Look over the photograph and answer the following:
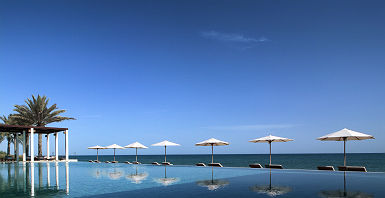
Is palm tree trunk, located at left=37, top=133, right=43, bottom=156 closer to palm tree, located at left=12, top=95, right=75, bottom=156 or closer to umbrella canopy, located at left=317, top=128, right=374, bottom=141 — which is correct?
palm tree, located at left=12, top=95, right=75, bottom=156

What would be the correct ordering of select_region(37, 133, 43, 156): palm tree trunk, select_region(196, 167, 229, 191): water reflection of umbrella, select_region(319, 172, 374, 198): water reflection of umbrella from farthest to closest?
select_region(37, 133, 43, 156): palm tree trunk < select_region(196, 167, 229, 191): water reflection of umbrella < select_region(319, 172, 374, 198): water reflection of umbrella

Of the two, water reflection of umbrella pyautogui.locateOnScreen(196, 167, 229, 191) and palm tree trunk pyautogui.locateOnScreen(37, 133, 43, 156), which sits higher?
water reflection of umbrella pyautogui.locateOnScreen(196, 167, 229, 191)

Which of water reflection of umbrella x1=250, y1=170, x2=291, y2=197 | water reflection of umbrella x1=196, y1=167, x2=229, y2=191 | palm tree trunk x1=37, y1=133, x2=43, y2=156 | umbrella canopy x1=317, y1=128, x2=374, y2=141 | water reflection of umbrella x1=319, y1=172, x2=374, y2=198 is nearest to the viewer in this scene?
water reflection of umbrella x1=319, y1=172, x2=374, y2=198

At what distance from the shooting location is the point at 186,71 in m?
47.2

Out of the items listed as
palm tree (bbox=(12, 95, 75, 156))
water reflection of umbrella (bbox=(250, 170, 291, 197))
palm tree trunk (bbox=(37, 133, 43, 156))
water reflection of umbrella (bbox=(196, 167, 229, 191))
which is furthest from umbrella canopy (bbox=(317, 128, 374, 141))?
palm tree trunk (bbox=(37, 133, 43, 156))

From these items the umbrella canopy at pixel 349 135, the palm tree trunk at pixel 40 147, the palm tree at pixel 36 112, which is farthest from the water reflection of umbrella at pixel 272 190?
the palm tree trunk at pixel 40 147

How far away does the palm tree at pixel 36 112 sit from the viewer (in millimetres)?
35750

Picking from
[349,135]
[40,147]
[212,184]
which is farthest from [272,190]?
[40,147]

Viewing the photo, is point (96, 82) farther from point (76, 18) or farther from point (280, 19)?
point (280, 19)

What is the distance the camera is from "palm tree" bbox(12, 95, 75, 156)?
35.8 m

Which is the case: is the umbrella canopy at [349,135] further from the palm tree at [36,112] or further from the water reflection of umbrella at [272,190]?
the palm tree at [36,112]

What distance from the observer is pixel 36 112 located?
36.2m

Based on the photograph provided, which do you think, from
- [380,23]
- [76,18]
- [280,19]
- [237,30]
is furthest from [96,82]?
[380,23]

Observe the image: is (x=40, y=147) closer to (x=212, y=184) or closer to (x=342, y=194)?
(x=212, y=184)
